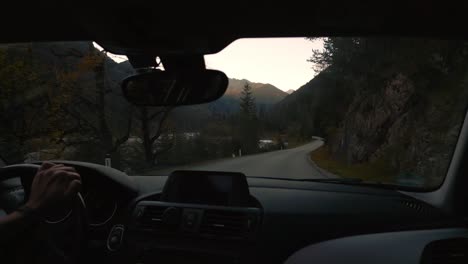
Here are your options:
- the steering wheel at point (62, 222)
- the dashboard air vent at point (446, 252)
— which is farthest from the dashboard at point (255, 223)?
the steering wheel at point (62, 222)

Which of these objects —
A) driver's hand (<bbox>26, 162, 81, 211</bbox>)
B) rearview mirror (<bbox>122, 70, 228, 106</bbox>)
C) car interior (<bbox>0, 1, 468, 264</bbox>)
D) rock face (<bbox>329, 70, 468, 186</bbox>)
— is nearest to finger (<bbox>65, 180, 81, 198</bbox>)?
driver's hand (<bbox>26, 162, 81, 211</bbox>)

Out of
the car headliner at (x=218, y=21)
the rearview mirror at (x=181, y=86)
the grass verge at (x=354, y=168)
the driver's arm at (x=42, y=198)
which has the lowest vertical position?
the grass verge at (x=354, y=168)

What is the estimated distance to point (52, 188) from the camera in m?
1.81

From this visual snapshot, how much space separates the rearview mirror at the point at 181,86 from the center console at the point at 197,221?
1.92ft

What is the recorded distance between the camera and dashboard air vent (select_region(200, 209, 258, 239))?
2.82 metres

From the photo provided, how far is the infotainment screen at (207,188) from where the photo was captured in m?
3.05

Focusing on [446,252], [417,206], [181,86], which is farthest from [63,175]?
[417,206]

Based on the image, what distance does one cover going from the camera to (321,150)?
166 inches

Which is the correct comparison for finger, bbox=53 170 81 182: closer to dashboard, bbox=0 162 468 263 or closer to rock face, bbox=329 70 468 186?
dashboard, bbox=0 162 468 263

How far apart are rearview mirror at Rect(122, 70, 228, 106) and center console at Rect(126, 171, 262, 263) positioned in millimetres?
585

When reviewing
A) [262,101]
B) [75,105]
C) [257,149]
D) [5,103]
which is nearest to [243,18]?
[262,101]

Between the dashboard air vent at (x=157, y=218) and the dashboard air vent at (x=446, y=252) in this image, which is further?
the dashboard air vent at (x=157, y=218)

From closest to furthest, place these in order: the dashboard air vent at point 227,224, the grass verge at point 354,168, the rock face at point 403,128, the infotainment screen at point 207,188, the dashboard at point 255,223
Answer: the dashboard at point 255,223 < the dashboard air vent at point 227,224 < the infotainment screen at point 207,188 < the rock face at point 403,128 < the grass verge at point 354,168

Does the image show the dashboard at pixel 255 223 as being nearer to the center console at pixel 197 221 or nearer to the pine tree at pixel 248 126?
the center console at pixel 197 221
